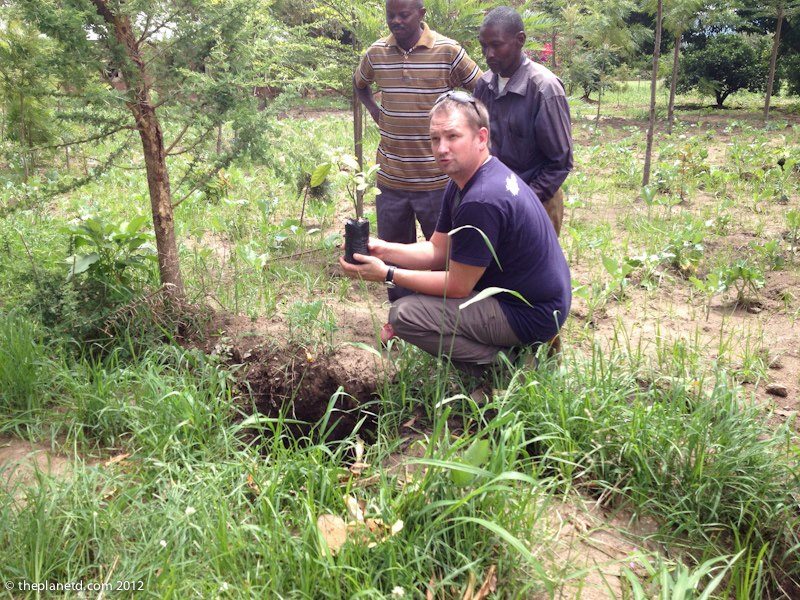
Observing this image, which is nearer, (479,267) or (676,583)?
(676,583)

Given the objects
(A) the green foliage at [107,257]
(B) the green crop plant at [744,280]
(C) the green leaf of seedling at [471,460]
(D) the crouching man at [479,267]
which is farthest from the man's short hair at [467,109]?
(B) the green crop plant at [744,280]

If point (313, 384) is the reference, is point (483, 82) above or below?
above

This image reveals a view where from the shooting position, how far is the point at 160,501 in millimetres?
2291

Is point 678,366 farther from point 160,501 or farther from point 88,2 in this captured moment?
point 88,2

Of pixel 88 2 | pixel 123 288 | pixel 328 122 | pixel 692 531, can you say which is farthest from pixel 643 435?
pixel 328 122

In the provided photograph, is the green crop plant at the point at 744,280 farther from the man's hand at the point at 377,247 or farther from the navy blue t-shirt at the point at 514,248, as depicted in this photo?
the man's hand at the point at 377,247

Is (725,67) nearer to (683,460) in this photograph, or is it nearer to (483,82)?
(483,82)

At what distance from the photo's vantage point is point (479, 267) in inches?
111

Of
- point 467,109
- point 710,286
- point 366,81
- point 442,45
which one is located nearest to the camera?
point 467,109

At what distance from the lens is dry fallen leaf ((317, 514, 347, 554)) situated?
2.04 meters

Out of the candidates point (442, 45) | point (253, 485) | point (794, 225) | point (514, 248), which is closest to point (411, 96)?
point (442, 45)

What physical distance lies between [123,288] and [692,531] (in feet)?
9.67

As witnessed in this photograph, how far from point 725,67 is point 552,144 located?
54.9 ft

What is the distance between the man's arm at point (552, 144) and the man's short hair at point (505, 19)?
0.42 metres
